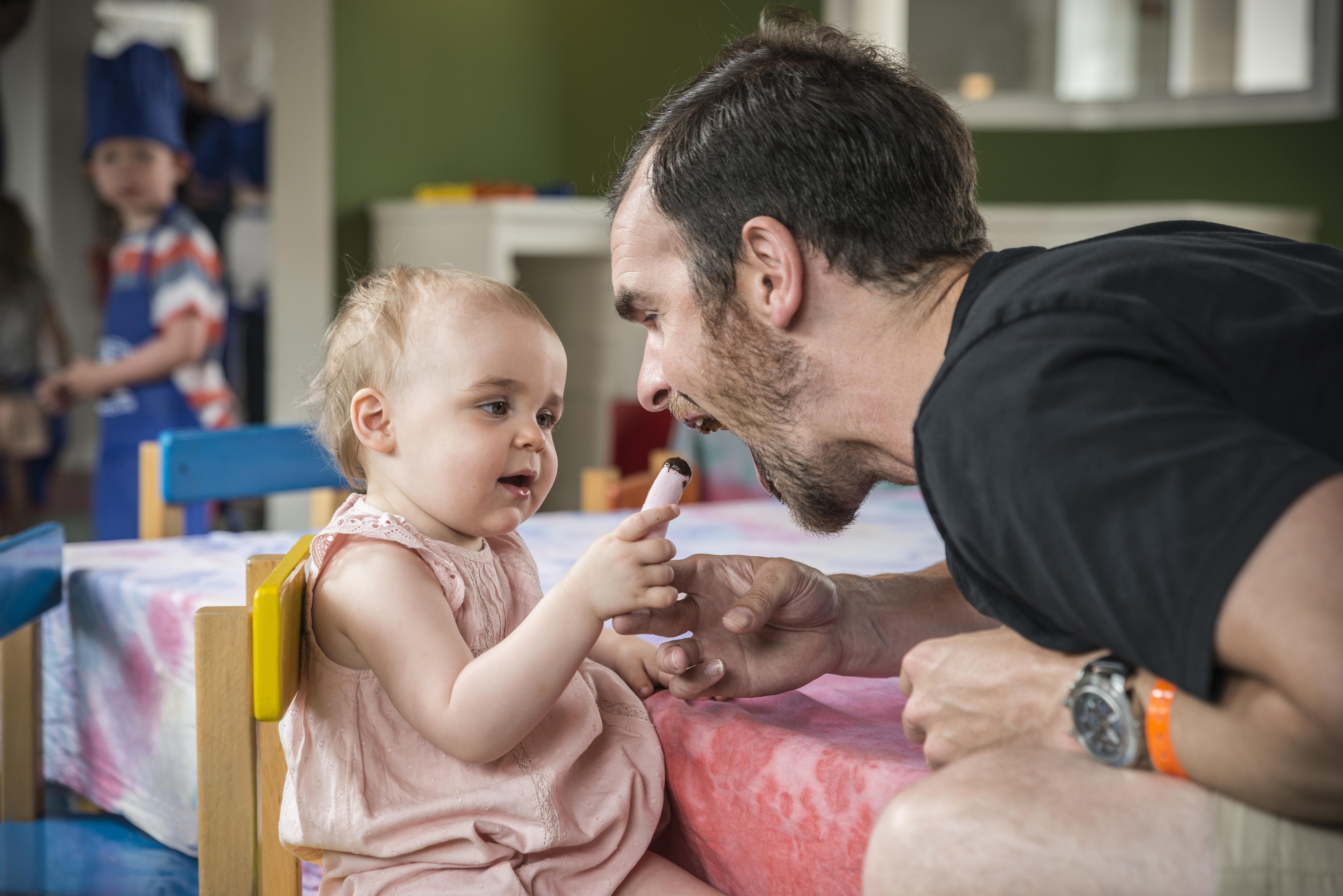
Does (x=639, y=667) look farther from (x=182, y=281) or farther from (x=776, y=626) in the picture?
(x=182, y=281)

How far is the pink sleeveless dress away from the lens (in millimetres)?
798

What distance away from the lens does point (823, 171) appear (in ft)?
2.84

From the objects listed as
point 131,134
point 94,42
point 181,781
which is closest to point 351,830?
point 181,781

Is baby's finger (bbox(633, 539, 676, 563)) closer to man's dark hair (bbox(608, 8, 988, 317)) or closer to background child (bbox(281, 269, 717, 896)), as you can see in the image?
background child (bbox(281, 269, 717, 896))

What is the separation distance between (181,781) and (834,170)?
85cm

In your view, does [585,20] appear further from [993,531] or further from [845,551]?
[993,531]

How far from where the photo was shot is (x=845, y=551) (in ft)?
4.84

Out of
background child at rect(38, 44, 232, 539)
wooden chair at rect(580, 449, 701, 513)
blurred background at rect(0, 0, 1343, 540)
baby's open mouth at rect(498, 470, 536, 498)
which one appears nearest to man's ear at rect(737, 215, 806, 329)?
baby's open mouth at rect(498, 470, 536, 498)

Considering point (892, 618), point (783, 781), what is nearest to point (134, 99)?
point (892, 618)

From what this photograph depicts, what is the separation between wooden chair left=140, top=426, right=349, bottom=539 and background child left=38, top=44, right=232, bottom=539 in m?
0.90

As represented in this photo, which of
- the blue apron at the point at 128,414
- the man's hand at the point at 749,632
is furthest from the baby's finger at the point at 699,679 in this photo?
the blue apron at the point at 128,414

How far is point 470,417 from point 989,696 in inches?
16.0

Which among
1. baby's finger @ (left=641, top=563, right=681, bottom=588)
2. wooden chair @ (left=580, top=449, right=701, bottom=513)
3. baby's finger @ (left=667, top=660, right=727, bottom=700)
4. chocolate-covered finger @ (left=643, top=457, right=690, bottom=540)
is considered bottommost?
wooden chair @ (left=580, top=449, right=701, bottom=513)

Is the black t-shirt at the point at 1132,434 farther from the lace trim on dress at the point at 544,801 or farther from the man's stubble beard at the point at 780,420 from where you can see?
the lace trim on dress at the point at 544,801
